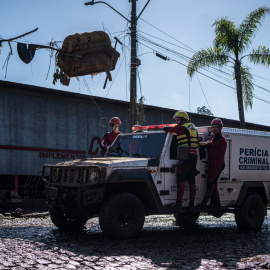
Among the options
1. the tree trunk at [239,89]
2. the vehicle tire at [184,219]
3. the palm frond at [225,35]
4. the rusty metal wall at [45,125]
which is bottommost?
the vehicle tire at [184,219]

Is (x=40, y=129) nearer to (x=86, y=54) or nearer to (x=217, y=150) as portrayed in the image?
(x=86, y=54)

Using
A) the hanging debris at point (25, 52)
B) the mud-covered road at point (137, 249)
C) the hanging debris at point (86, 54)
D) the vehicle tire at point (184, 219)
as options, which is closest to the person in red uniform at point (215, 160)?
the mud-covered road at point (137, 249)

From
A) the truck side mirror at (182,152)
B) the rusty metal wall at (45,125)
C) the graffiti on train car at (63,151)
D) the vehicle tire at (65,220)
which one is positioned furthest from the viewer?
the graffiti on train car at (63,151)

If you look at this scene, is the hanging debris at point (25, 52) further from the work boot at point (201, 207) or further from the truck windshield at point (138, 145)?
the work boot at point (201, 207)

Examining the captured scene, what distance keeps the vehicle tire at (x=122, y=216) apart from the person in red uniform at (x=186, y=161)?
94cm

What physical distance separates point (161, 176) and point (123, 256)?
233 cm

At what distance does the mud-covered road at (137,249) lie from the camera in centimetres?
549

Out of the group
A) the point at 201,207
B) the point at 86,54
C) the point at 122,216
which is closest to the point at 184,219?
the point at 201,207

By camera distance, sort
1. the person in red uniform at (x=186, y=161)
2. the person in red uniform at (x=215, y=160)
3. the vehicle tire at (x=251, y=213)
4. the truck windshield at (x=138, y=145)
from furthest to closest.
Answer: the vehicle tire at (x=251, y=213) → the person in red uniform at (x=215, y=160) → the truck windshield at (x=138, y=145) → the person in red uniform at (x=186, y=161)

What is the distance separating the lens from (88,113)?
67.2 feet

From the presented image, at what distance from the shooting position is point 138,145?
28.4 ft

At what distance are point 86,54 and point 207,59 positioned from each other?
42.1ft

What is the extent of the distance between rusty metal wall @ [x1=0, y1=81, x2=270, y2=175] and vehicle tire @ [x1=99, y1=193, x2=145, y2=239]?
37.1 feet

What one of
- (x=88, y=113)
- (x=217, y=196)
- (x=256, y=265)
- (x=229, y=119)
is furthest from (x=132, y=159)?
(x=229, y=119)
